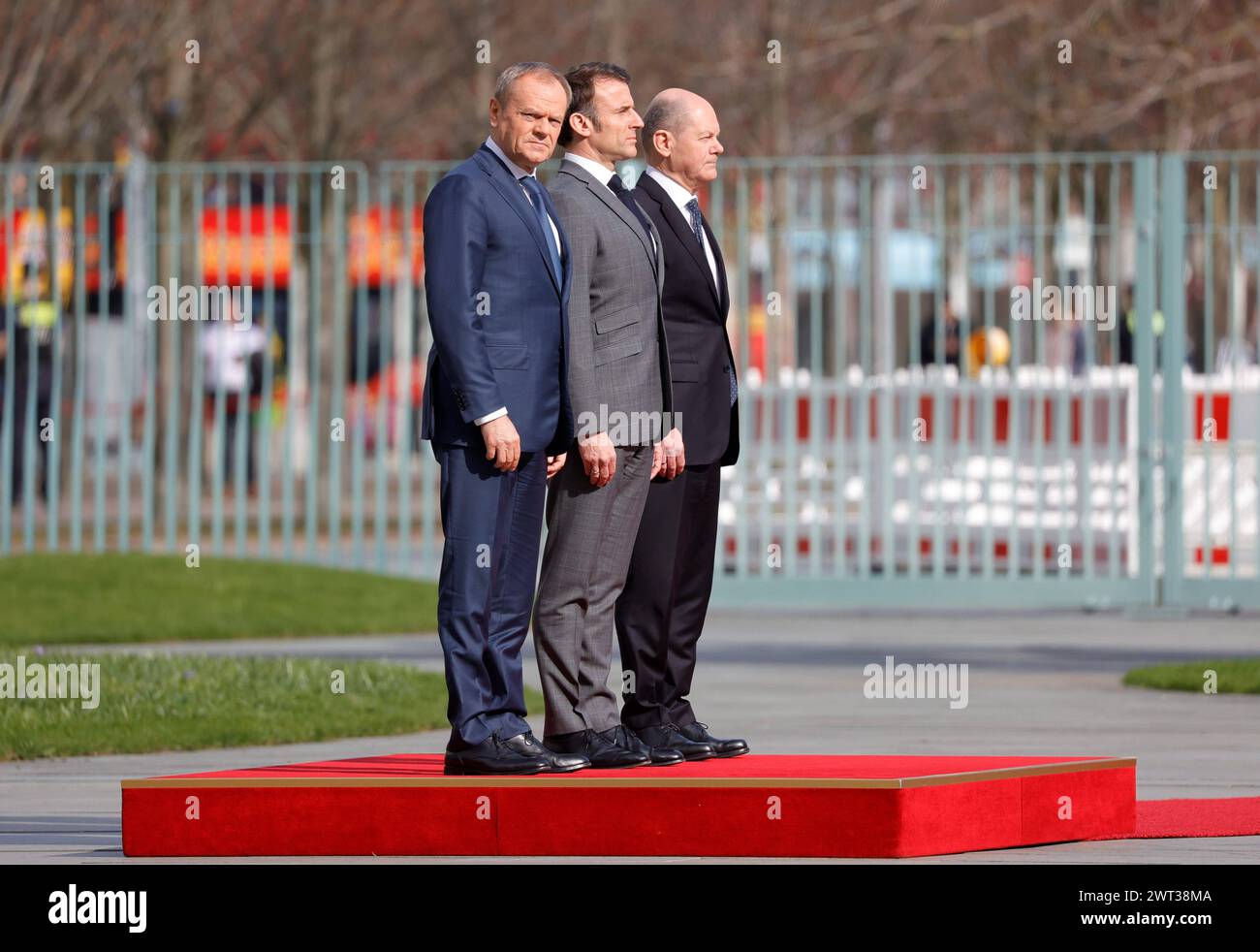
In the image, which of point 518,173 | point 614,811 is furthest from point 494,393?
point 614,811

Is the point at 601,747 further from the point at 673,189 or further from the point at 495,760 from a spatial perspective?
the point at 673,189

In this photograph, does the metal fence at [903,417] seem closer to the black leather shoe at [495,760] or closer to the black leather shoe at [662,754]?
the black leather shoe at [662,754]

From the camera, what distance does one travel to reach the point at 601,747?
700 cm

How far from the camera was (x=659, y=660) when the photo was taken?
7.34 m

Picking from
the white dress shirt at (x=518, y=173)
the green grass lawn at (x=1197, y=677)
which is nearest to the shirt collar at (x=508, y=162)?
the white dress shirt at (x=518, y=173)

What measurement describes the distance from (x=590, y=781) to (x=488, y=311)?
126 cm

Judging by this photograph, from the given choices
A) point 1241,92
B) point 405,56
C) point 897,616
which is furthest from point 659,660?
point 405,56

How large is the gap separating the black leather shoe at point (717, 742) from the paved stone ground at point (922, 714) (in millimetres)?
950

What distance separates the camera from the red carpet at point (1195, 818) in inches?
278

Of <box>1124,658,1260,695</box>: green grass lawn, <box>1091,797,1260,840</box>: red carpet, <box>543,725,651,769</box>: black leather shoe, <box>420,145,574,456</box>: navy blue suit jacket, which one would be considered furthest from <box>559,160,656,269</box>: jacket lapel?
<box>1124,658,1260,695</box>: green grass lawn

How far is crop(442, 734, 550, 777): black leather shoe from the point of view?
6695 mm

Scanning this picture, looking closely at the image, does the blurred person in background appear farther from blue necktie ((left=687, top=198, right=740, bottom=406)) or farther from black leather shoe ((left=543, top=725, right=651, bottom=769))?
black leather shoe ((left=543, top=725, right=651, bottom=769))

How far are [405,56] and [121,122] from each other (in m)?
2.89
